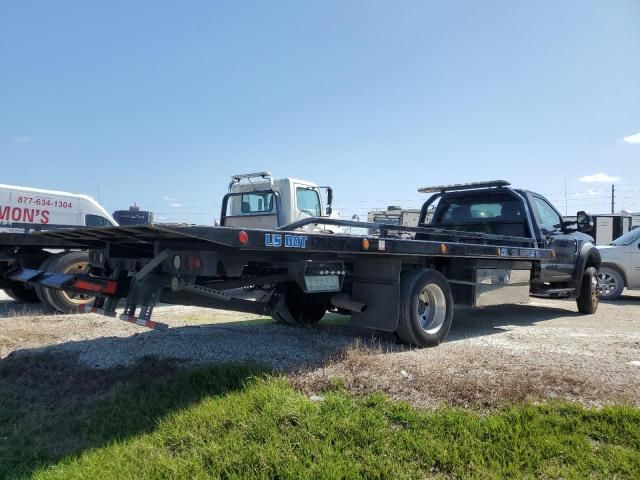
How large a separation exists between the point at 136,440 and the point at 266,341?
2.42 meters

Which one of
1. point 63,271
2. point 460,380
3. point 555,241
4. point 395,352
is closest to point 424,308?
point 395,352

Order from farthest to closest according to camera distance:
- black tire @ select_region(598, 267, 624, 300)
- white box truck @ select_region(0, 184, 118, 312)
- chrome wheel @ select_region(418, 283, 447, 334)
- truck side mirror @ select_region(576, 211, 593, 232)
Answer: black tire @ select_region(598, 267, 624, 300) < truck side mirror @ select_region(576, 211, 593, 232) < white box truck @ select_region(0, 184, 118, 312) < chrome wheel @ select_region(418, 283, 447, 334)

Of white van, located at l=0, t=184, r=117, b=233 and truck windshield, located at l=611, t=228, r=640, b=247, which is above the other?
white van, located at l=0, t=184, r=117, b=233

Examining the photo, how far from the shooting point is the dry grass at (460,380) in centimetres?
380

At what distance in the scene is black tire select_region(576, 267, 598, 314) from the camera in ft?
30.1

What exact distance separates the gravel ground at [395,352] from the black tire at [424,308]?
0.59ft

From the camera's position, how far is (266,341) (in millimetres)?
5703

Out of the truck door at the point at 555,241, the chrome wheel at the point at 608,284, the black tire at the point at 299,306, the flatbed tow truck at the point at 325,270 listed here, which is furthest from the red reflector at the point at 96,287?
the chrome wheel at the point at 608,284

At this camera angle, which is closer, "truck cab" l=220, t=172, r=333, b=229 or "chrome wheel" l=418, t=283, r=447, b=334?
"chrome wheel" l=418, t=283, r=447, b=334

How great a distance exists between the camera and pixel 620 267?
41.2 feet

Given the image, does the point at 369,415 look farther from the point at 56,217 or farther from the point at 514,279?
the point at 56,217

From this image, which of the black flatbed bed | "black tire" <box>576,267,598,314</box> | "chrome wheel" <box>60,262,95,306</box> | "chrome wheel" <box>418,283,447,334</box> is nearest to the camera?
the black flatbed bed

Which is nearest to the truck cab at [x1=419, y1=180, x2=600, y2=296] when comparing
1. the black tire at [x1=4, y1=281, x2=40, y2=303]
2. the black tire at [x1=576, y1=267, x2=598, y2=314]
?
the black tire at [x1=576, y1=267, x2=598, y2=314]

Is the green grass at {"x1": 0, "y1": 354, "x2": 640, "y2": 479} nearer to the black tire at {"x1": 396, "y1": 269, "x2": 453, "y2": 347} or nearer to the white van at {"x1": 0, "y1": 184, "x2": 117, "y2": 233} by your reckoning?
the black tire at {"x1": 396, "y1": 269, "x2": 453, "y2": 347}
